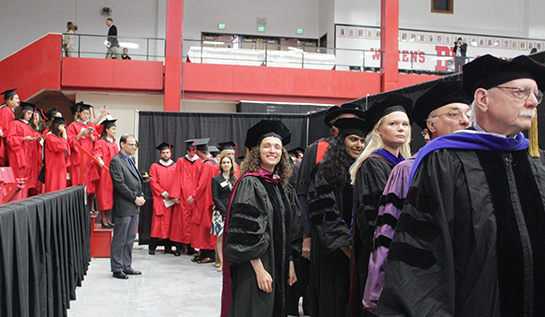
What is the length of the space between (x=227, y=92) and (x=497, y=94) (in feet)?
37.6

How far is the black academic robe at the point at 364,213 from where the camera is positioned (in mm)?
2355

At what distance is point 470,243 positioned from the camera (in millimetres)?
1355

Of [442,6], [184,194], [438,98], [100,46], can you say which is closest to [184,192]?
[184,194]

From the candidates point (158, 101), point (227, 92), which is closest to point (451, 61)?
point (227, 92)

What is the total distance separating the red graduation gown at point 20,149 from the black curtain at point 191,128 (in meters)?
2.19

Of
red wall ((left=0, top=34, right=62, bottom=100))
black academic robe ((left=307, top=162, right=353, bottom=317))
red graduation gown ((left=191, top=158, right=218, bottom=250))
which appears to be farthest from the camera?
red wall ((left=0, top=34, right=62, bottom=100))

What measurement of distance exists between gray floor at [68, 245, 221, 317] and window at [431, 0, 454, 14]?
14.4m

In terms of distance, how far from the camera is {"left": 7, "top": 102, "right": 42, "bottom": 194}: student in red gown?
707 cm

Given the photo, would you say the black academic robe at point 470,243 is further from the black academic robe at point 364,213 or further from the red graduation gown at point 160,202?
the red graduation gown at point 160,202

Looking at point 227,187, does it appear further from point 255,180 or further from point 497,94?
point 497,94

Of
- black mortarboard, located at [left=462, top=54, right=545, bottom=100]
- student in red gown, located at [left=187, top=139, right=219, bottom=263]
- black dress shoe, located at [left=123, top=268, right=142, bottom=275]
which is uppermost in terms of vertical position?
black mortarboard, located at [left=462, top=54, right=545, bottom=100]

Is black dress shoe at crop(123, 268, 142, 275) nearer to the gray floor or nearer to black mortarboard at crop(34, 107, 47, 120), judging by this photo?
the gray floor

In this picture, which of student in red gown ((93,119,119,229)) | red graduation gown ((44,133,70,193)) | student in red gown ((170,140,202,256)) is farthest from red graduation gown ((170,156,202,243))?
red graduation gown ((44,133,70,193))

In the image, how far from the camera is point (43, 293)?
3.00m
